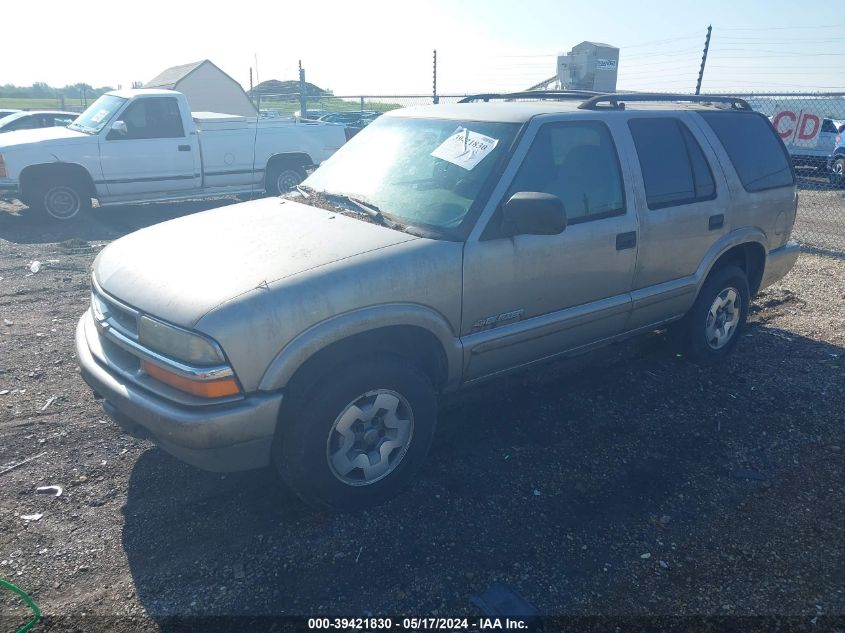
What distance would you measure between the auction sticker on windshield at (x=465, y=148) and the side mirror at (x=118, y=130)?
7817 millimetres

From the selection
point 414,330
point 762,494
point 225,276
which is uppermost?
point 225,276

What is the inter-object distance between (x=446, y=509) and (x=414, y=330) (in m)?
0.93

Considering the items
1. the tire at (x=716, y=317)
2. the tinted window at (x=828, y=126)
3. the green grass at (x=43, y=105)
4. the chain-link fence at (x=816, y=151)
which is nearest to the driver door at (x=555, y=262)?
the tire at (x=716, y=317)

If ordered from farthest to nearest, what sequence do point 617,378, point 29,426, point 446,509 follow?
1. point 617,378
2. point 29,426
3. point 446,509

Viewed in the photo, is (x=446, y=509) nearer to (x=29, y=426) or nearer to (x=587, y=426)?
(x=587, y=426)

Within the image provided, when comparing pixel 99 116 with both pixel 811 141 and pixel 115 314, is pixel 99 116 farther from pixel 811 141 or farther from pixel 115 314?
pixel 811 141

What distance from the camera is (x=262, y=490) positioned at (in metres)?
3.44

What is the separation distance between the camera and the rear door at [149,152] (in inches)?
395

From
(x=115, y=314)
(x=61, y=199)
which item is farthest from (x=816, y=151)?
(x=115, y=314)

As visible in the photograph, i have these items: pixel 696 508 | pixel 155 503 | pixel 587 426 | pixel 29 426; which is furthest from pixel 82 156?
pixel 696 508

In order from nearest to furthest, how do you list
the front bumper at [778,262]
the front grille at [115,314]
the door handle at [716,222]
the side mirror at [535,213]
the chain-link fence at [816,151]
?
the front grille at [115,314] < the side mirror at [535,213] < the door handle at [716,222] < the front bumper at [778,262] < the chain-link fence at [816,151]

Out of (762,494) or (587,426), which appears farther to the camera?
(587,426)

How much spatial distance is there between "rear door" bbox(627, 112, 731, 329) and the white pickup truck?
8.26 m

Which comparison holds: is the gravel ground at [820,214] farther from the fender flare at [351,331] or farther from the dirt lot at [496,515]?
the fender flare at [351,331]
